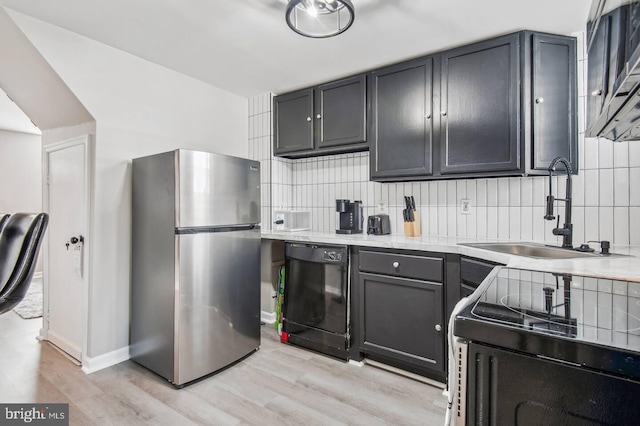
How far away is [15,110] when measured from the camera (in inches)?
163

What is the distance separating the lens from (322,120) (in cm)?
297

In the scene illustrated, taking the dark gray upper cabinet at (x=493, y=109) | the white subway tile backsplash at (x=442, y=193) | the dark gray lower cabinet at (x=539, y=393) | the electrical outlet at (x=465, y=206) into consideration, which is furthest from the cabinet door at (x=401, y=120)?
the dark gray lower cabinet at (x=539, y=393)

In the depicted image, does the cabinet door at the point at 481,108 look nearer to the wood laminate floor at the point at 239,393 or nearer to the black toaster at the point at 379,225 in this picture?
the black toaster at the point at 379,225

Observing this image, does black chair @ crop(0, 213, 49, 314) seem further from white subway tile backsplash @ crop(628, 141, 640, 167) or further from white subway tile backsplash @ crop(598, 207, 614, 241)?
white subway tile backsplash @ crop(628, 141, 640, 167)

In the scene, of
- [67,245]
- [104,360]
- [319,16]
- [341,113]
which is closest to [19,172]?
[67,245]

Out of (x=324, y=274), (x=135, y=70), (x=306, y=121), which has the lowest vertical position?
(x=324, y=274)

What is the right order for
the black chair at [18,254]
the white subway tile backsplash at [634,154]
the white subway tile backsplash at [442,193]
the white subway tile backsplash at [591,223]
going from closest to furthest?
1. the black chair at [18,254]
2. the white subway tile backsplash at [634,154]
3. the white subway tile backsplash at [591,223]
4. the white subway tile backsplash at [442,193]

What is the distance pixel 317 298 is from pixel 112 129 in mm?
2046

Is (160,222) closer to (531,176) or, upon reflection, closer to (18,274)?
(18,274)

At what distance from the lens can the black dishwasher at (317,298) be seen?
8.09ft

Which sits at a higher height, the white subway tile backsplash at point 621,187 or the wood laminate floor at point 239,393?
the white subway tile backsplash at point 621,187

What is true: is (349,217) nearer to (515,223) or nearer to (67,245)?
(515,223)

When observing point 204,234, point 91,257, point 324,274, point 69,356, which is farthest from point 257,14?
point 69,356

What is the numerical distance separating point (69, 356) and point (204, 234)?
153 cm
